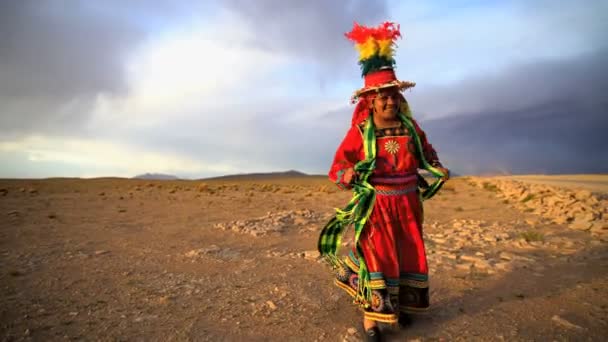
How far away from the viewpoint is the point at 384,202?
151 inches

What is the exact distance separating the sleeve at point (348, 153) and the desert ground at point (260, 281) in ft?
5.28

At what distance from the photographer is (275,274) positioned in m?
5.67

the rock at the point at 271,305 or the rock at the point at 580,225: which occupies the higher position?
the rock at the point at 580,225

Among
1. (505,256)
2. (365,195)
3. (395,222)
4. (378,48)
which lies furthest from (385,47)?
(505,256)

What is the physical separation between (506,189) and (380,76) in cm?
1646

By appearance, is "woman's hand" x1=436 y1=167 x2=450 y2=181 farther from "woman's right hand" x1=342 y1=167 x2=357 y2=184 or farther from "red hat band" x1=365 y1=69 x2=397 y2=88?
"red hat band" x1=365 y1=69 x2=397 y2=88

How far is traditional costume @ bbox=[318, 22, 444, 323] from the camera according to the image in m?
3.77

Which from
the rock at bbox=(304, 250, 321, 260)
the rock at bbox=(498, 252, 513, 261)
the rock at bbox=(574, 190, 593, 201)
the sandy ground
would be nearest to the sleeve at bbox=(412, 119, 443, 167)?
the rock at bbox=(304, 250, 321, 260)

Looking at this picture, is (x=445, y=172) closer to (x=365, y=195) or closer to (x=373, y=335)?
(x=365, y=195)

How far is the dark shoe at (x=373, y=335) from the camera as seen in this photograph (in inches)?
140

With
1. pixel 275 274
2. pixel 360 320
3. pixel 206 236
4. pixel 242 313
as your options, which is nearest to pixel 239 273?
pixel 275 274

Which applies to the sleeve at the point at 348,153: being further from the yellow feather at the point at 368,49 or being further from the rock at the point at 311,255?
the rock at the point at 311,255

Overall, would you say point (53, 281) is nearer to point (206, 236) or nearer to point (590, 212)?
point (206, 236)

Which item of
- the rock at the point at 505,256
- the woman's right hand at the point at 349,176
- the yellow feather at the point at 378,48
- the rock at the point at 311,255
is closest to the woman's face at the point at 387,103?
the yellow feather at the point at 378,48
